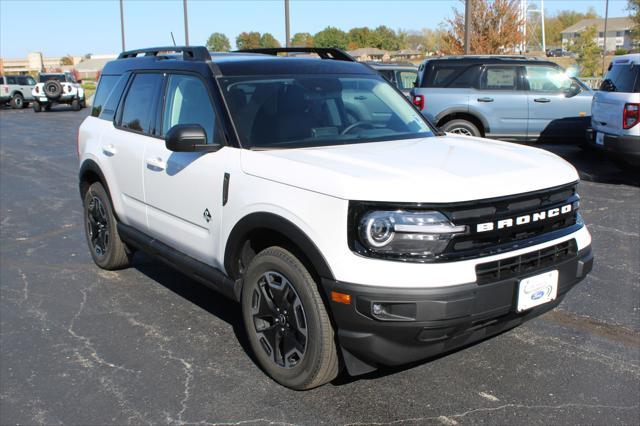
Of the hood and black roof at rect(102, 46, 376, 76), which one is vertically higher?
black roof at rect(102, 46, 376, 76)

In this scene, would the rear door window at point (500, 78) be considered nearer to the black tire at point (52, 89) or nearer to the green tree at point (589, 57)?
the black tire at point (52, 89)

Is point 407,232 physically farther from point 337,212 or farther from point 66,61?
point 66,61

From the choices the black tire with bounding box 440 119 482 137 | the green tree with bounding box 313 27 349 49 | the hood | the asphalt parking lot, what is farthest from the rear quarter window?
the green tree with bounding box 313 27 349 49

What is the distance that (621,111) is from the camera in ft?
29.7

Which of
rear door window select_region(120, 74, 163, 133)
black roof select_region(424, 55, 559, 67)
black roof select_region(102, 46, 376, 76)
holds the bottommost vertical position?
rear door window select_region(120, 74, 163, 133)

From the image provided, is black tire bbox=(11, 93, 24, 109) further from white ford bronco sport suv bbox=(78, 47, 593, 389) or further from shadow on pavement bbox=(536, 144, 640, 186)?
white ford bronco sport suv bbox=(78, 47, 593, 389)

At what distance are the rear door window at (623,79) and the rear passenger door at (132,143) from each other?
694 centimetres

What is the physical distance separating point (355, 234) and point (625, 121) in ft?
23.9

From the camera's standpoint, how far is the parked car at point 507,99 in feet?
38.4

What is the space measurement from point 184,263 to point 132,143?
117 cm

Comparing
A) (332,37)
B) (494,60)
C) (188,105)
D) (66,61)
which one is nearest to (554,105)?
(494,60)

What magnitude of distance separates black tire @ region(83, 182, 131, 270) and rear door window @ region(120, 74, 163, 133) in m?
0.76

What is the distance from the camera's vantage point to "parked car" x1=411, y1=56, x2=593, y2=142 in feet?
38.4

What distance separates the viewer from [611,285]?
523cm
